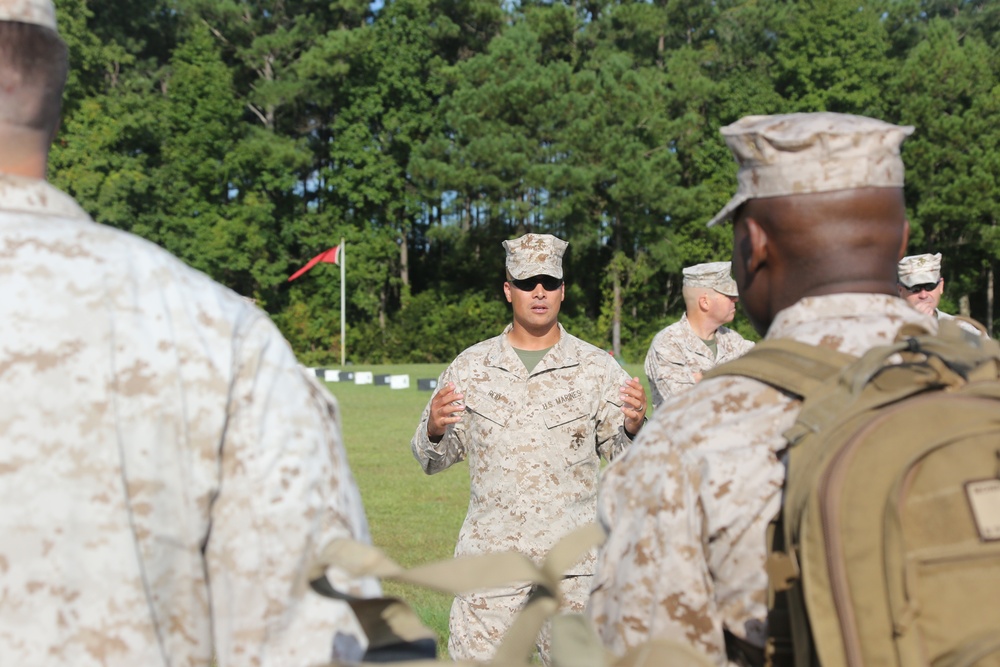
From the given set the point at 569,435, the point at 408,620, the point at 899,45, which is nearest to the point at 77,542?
the point at 408,620

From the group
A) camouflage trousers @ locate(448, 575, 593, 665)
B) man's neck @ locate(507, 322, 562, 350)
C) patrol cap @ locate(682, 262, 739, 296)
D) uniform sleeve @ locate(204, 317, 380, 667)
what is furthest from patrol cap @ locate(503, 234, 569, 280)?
uniform sleeve @ locate(204, 317, 380, 667)

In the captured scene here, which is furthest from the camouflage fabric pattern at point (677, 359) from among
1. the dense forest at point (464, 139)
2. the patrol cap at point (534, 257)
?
the dense forest at point (464, 139)

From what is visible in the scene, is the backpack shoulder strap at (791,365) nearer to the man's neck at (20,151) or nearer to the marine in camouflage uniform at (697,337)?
the man's neck at (20,151)

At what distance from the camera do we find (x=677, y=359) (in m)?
8.66

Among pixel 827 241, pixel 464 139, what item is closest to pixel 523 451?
pixel 827 241

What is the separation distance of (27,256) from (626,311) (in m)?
53.9

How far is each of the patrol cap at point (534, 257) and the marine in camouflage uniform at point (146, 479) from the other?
468cm

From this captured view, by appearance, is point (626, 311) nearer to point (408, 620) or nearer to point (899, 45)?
point (899, 45)

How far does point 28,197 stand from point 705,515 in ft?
4.41

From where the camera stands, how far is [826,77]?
5647 cm

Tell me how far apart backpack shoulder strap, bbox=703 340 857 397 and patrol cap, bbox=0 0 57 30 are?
1.40 metres

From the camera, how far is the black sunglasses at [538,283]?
21.5 ft

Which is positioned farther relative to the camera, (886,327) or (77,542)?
(886,327)

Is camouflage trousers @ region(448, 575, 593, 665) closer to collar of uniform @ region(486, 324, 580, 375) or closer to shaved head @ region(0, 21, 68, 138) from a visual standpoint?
collar of uniform @ region(486, 324, 580, 375)
